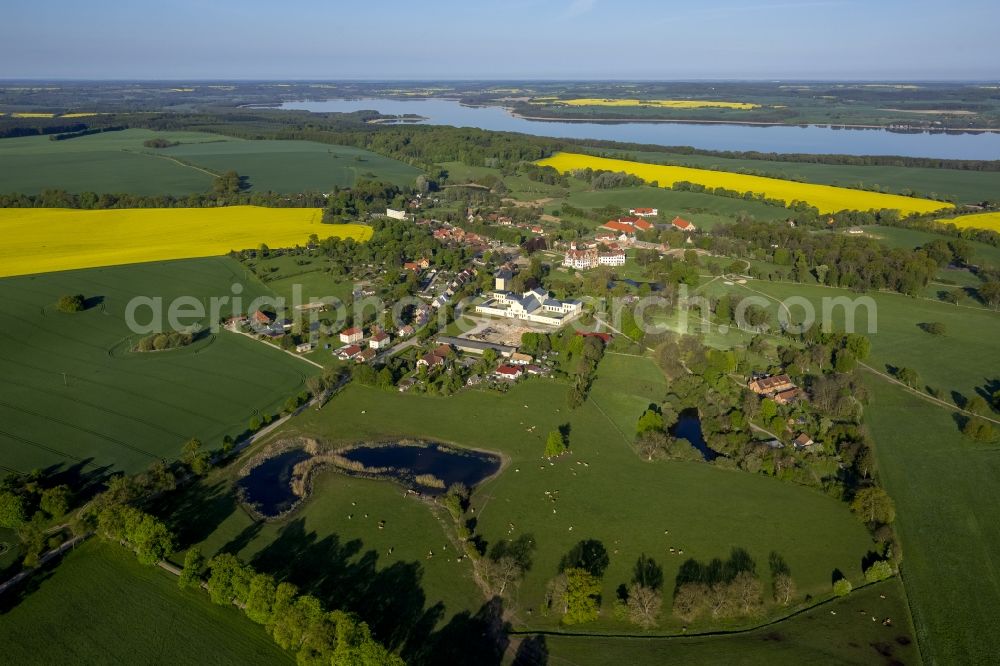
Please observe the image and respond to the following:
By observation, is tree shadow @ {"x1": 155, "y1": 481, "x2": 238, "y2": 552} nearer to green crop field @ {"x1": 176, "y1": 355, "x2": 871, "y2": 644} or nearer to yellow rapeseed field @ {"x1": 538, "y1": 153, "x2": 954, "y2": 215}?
green crop field @ {"x1": 176, "y1": 355, "x2": 871, "y2": 644}

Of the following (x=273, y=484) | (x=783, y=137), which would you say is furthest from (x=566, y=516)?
(x=783, y=137)

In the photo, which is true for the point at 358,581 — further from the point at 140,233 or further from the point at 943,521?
the point at 140,233

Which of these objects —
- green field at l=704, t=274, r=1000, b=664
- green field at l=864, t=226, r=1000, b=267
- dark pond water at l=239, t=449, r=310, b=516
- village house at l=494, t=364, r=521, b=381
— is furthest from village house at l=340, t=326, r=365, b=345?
green field at l=864, t=226, r=1000, b=267

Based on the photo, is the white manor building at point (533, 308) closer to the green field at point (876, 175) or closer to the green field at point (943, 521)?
the green field at point (943, 521)

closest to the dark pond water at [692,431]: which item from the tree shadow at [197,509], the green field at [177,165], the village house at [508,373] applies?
the village house at [508,373]

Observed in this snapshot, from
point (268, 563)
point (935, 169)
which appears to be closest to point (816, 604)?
point (268, 563)

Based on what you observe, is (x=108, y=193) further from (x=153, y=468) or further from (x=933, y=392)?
(x=933, y=392)
